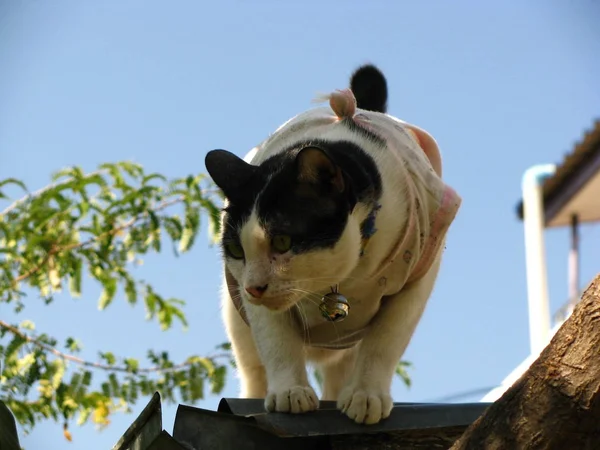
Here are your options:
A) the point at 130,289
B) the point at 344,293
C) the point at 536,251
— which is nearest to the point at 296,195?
the point at 344,293

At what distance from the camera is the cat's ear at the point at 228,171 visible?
113 inches

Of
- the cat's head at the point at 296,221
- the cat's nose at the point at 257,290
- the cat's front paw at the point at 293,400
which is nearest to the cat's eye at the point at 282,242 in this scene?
the cat's head at the point at 296,221

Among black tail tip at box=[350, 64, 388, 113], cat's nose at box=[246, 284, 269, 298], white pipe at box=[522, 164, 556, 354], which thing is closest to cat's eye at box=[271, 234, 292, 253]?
cat's nose at box=[246, 284, 269, 298]

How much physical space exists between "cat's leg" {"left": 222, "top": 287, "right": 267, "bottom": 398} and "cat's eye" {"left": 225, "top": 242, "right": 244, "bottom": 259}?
713 millimetres

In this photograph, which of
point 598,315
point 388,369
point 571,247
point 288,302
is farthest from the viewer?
point 571,247

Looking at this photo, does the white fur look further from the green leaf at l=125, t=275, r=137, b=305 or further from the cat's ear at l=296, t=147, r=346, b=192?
the green leaf at l=125, t=275, r=137, b=305

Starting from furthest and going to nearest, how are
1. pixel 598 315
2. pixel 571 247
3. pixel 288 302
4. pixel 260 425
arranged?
pixel 571 247
pixel 288 302
pixel 260 425
pixel 598 315

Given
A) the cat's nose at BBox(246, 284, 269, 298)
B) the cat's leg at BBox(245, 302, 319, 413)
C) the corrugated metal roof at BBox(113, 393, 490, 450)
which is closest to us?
the corrugated metal roof at BBox(113, 393, 490, 450)

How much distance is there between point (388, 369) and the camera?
114 inches

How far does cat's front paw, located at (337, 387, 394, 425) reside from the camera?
2639mm

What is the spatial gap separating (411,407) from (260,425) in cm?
55

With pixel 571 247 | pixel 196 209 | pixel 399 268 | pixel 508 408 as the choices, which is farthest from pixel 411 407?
pixel 571 247

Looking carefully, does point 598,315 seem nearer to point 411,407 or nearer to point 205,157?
point 411,407

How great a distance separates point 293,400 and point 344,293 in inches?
17.4
